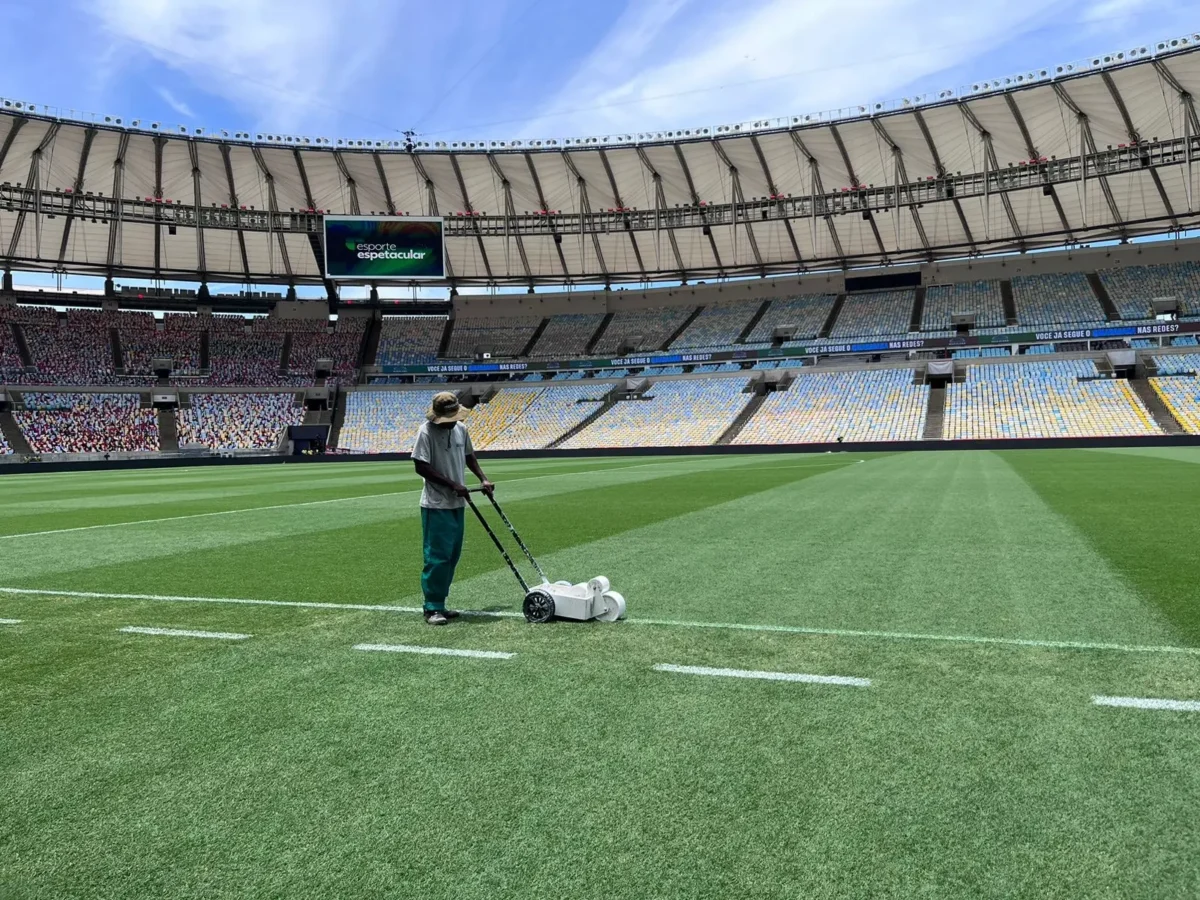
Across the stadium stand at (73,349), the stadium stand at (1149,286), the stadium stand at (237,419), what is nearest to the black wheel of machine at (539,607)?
the stadium stand at (237,419)

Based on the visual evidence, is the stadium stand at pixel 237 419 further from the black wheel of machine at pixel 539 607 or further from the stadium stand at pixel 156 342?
the black wheel of machine at pixel 539 607

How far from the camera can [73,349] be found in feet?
198

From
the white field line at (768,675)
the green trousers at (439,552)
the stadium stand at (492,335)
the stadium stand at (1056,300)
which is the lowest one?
the white field line at (768,675)

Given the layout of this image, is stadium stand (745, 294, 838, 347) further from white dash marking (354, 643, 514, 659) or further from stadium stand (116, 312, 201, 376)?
white dash marking (354, 643, 514, 659)

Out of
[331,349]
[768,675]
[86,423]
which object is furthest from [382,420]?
[768,675]

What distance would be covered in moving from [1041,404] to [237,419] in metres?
51.9

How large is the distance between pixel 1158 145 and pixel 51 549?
55.0 m

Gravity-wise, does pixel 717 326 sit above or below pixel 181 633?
above

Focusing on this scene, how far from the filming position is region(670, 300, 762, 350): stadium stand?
62.7 m

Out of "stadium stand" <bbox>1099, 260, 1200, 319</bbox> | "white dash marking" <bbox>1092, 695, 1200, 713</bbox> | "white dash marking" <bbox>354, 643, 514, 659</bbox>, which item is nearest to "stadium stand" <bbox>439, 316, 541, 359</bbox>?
"stadium stand" <bbox>1099, 260, 1200, 319</bbox>

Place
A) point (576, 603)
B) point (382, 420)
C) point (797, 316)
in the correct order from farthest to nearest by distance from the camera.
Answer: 1. point (797, 316)
2. point (382, 420)
3. point (576, 603)

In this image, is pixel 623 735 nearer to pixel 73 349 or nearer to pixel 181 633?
pixel 181 633

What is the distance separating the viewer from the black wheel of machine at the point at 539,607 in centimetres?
588

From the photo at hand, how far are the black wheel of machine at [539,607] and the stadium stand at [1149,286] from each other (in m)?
58.3
